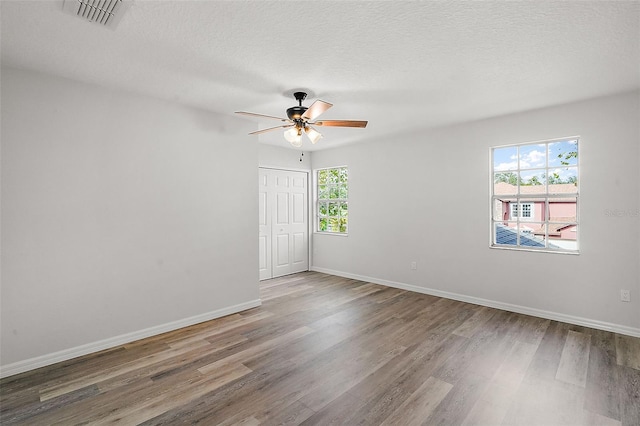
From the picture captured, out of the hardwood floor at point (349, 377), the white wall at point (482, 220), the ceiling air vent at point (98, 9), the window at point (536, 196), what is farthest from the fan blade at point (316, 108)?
the window at point (536, 196)

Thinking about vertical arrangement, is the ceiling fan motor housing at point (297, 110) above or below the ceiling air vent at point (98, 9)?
below

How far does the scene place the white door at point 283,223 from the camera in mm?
5891

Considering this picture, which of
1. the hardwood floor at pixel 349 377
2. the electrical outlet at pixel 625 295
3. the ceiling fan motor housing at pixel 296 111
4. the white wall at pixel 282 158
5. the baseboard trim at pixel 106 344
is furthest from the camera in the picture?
the white wall at pixel 282 158

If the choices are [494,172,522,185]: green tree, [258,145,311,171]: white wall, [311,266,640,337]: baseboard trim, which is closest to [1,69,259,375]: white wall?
[258,145,311,171]: white wall

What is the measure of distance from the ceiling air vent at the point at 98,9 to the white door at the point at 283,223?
382 centimetres

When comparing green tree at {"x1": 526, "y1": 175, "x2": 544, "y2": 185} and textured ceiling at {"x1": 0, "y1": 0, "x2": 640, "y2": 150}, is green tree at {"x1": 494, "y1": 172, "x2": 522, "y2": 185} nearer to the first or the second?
green tree at {"x1": 526, "y1": 175, "x2": 544, "y2": 185}

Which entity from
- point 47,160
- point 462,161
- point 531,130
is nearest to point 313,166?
point 462,161

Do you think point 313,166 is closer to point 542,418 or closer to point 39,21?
point 39,21

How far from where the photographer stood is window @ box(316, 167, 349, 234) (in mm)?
6215

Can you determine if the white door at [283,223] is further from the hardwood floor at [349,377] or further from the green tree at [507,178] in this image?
the green tree at [507,178]

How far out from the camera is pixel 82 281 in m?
2.97

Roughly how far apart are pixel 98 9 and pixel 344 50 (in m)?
1.61

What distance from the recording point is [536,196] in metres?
3.98

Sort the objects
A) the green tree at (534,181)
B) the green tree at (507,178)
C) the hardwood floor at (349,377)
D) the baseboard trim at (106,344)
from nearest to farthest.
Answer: the hardwood floor at (349,377) < the baseboard trim at (106,344) < the green tree at (534,181) < the green tree at (507,178)
